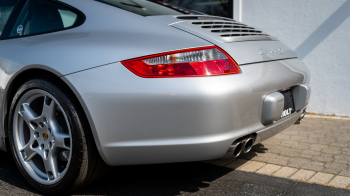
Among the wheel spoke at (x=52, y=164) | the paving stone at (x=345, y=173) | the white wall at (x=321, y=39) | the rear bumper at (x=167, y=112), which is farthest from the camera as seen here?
the white wall at (x=321, y=39)

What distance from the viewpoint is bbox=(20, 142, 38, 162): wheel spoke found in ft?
8.30

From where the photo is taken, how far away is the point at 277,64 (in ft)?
7.98

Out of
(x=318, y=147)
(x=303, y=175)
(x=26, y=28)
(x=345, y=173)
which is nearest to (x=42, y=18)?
(x=26, y=28)

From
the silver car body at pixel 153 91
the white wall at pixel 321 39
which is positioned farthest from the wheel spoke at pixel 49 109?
the white wall at pixel 321 39

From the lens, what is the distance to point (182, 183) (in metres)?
2.61

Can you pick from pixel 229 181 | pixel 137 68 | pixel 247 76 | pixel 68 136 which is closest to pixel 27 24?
pixel 68 136

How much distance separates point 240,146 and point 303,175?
0.87 meters

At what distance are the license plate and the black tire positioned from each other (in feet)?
4.33

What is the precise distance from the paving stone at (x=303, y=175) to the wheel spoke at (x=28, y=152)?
6.51 ft

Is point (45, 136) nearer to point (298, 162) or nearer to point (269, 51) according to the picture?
point (269, 51)

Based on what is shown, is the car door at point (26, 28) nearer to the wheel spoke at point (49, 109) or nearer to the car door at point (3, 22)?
the car door at point (3, 22)

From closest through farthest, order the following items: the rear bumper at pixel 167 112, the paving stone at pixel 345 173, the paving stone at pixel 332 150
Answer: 1. the rear bumper at pixel 167 112
2. the paving stone at pixel 345 173
3. the paving stone at pixel 332 150

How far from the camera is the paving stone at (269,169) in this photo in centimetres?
283

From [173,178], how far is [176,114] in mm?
894
